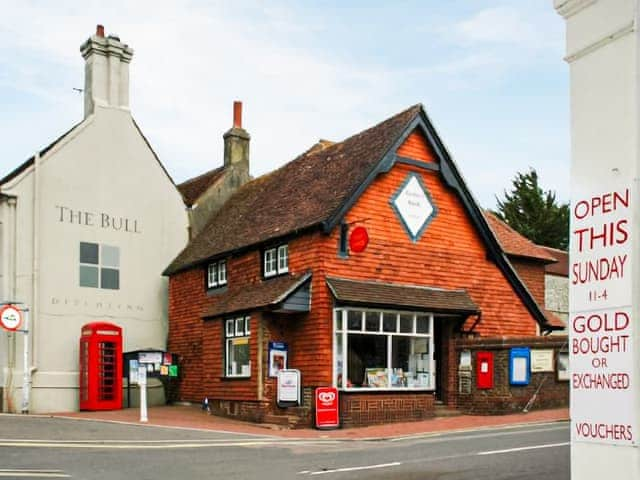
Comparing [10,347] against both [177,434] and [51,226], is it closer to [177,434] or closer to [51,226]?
[51,226]

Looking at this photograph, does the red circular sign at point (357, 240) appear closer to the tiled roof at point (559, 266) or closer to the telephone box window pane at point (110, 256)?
the telephone box window pane at point (110, 256)

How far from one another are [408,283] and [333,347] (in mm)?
3128

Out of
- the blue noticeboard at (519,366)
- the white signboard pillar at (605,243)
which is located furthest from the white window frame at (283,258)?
the white signboard pillar at (605,243)

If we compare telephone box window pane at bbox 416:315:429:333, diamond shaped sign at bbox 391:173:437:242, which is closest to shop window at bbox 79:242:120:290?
diamond shaped sign at bbox 391:173:437:242

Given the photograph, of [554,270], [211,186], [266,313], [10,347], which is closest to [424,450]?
[266,313]

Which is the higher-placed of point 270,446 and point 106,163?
point 106,163

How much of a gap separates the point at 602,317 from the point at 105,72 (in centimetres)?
2534

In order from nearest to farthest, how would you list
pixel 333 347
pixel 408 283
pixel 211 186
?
pixel 333 347, pixel 408 283, pixel 211 186

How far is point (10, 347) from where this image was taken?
24125 millimetres

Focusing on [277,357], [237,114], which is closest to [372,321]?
[277,357]

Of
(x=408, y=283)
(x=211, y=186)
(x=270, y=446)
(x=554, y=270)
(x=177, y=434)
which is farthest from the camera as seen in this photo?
(x=554, y=270)

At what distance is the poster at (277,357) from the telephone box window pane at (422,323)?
11.5 feet

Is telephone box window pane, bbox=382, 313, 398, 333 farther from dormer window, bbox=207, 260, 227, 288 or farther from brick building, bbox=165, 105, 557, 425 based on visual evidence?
dormer window, bbox=207, 260, 227, 288

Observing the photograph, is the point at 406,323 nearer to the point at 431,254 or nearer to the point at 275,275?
the point at 431,254
